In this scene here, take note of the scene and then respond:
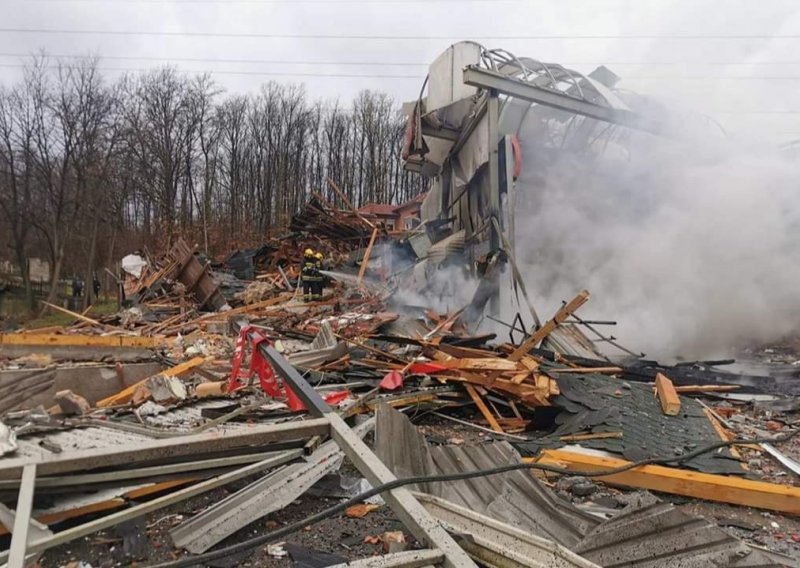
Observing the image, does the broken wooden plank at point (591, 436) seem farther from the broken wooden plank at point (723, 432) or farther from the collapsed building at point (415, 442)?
the broken wooden plank at point (723, 432)

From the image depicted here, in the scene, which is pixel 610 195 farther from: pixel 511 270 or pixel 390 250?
pixel 390 250

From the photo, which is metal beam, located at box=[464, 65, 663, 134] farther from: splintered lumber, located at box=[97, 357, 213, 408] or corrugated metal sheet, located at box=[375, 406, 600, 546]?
corrugated metal sheet, located at box=[375, 406, 600, 546]

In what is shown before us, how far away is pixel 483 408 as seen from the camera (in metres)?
4.57

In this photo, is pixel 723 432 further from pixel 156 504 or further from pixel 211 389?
pixel 211 389

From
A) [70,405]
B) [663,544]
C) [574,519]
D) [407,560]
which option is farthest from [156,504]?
[70,405]

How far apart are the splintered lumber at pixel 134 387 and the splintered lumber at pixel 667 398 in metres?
5.17

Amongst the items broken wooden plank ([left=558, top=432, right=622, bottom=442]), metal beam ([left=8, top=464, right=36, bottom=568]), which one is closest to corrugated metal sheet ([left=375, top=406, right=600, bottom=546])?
broken wooden plank ([left=558, top=432, right=622, bottom=442])

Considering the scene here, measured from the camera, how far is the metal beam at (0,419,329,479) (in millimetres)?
2047

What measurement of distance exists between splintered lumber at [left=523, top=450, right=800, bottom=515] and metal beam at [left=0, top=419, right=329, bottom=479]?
6.19ft

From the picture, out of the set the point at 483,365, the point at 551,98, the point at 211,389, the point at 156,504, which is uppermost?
the point at 551,98

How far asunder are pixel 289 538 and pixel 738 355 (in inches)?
392

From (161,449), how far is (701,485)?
318 cm

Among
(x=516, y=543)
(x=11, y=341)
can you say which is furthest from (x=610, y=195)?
(x=11, y=341)

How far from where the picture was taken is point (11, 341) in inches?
305
